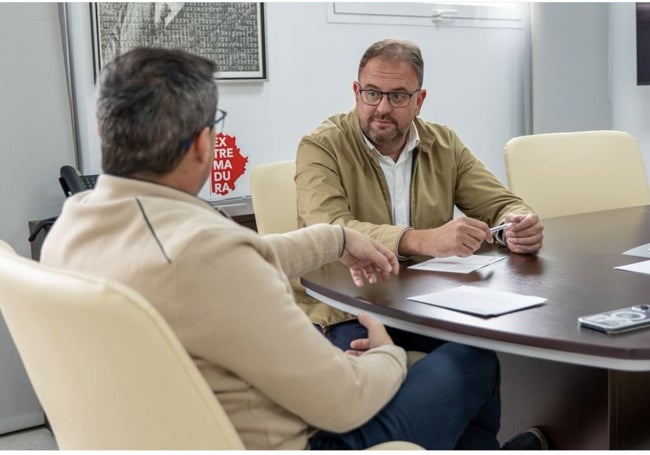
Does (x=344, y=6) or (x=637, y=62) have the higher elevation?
(x=344, y=6)

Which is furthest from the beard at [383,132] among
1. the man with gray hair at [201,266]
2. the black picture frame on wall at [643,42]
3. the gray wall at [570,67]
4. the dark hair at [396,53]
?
the black picture frame on wall at [643,42]

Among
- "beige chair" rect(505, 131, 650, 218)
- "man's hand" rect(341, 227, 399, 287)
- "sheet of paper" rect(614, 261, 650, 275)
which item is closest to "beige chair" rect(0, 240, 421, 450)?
"man's hand" rect(341, 227, 399, 287)

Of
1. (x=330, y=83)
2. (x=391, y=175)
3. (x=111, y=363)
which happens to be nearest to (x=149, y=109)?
(x=111, y=363)

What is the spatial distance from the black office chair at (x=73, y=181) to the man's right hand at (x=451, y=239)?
1398mm

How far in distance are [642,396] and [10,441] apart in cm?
228

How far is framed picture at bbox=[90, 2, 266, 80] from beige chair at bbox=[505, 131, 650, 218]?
129 centimetres

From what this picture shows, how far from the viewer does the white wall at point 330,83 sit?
3.44 metres

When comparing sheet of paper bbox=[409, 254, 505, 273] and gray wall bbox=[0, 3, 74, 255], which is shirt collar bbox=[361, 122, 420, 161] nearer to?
sheet of paper bbox=[409, 254, 505, 273]

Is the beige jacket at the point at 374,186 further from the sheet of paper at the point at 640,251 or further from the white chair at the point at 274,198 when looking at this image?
the sheet of paper at the point at 640,251

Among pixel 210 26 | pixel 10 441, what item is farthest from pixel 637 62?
pixel 10 441

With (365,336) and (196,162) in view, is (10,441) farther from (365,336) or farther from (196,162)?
(196,162)

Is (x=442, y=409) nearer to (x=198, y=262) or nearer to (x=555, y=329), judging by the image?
(x=555, y=329)

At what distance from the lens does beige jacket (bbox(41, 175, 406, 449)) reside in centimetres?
107

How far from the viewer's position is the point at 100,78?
3.93 feet
